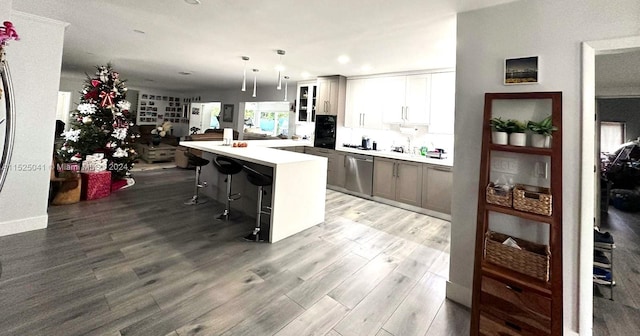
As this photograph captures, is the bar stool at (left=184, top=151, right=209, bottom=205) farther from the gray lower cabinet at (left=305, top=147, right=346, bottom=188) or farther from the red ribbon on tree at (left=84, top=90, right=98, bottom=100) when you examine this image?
the gray lower cabinet at (left=305, top=147, right=346, bottom=188)

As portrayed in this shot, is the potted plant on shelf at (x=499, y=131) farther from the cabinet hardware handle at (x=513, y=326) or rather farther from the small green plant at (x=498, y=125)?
the cabinet hardware handle at (x=513, y=326)

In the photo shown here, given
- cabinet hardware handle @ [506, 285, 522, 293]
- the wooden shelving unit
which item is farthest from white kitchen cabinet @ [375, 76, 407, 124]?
cabinet hardware handle @ [506, 285, 522, 293]

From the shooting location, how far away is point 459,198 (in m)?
2.09

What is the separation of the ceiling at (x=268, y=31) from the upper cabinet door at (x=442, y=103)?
0.24m

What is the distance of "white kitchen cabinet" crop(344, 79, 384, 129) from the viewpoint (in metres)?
5.27

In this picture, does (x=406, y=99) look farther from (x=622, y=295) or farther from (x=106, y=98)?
(x=106, y=98)

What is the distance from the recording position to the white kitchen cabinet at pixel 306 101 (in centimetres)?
634

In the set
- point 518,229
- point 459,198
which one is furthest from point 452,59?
point 518,229

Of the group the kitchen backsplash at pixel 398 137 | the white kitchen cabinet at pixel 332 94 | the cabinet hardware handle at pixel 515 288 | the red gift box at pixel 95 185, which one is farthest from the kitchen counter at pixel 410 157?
the red gift box at pixel 95 185

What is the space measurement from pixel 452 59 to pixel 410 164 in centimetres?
176

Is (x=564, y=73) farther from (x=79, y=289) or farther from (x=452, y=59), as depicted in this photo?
(x=79, y=289)

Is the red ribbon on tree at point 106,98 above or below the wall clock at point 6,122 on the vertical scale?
above

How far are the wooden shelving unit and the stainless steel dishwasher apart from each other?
10.5ft

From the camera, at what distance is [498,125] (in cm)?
179
